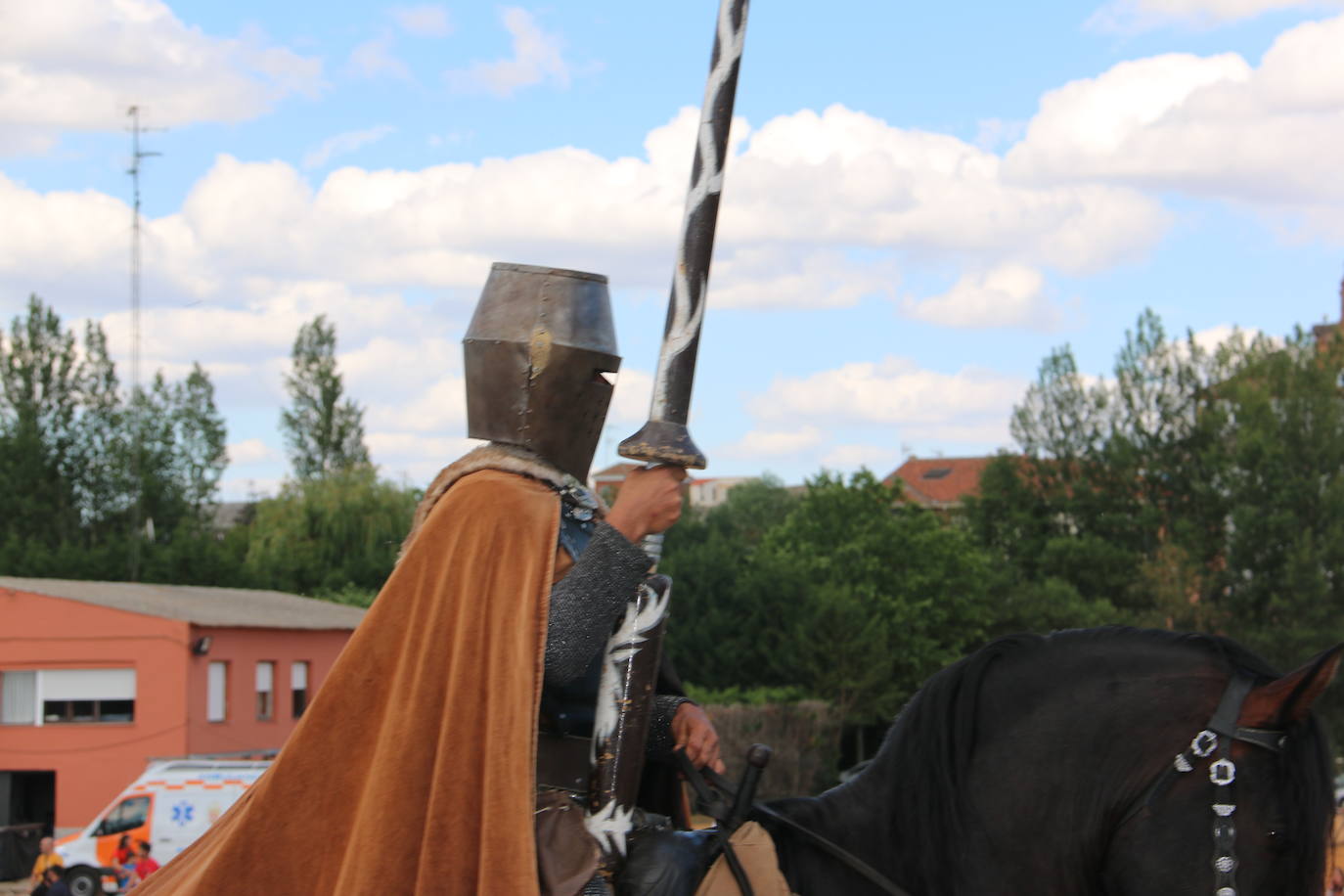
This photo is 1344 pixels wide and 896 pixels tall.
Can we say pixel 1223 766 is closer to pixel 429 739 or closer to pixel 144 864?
pixel 429 739

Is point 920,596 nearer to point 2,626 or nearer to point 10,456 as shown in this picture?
point 2,626

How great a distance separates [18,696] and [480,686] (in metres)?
30.8

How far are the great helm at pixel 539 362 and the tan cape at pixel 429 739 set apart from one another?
228 millimetres

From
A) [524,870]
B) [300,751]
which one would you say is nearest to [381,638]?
[300,751]

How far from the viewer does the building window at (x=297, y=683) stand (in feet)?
111

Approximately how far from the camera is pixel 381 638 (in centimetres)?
328

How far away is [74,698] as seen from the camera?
3045 cm

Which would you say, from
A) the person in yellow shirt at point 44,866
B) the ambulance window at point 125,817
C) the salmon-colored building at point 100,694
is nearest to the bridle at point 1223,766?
Result: the person in yellow shirt at point 44,866

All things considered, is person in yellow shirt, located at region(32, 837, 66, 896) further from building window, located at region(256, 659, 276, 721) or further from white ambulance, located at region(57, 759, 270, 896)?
building window, located at region(256, 659, 276, 721)

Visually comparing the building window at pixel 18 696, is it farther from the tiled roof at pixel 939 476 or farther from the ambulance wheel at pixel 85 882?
the tiled roof at pixel 939 476

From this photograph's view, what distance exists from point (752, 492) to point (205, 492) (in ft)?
126

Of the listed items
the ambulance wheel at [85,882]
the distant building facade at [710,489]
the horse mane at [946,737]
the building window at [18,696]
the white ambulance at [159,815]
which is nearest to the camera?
the horse mane at [946,737]

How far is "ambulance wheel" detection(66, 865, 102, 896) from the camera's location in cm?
2083

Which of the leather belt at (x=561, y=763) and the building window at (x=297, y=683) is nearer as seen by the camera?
the leather belt at (x=561, y=763)
